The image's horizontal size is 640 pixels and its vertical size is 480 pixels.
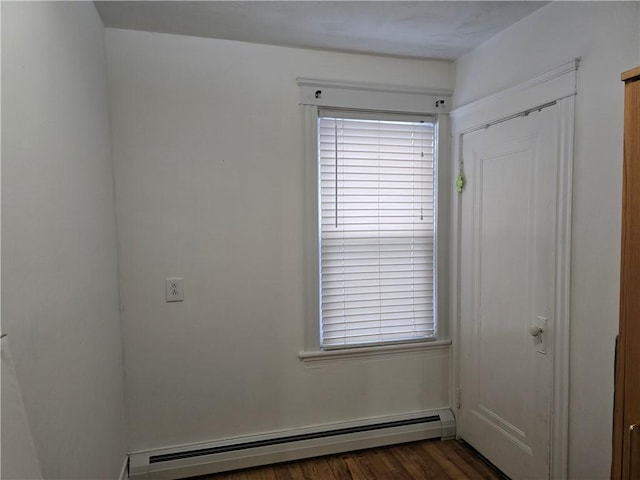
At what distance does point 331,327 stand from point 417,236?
844 millimetres

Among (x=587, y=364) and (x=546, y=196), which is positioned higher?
(x=546, y=196)

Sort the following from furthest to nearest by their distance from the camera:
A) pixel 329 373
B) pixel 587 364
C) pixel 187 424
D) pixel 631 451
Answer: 1. pixel 329 373
2. pixel 187 424
3. pixel 587 364
4. pixel 631 451

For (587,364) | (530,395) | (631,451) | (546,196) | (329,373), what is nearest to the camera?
(631,451)

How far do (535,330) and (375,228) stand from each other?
107cm

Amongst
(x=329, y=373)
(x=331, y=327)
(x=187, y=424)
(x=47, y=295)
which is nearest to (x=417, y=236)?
(x=331, y=327)

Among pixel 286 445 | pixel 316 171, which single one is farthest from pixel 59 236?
pixel 286 445

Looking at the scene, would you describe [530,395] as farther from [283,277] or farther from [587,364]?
[283,277]

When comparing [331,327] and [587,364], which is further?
[331,327]

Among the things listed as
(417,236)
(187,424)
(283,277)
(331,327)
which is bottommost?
(187,424)

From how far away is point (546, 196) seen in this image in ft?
6.01

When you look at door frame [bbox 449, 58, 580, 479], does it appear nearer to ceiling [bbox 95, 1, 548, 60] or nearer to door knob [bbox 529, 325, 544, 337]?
door knob [bbox 529, 325, 544, 337]

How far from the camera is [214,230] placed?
2199mm

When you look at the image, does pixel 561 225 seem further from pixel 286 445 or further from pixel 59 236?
pixel 59 236

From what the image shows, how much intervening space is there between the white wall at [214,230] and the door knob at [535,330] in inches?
45.6
